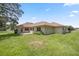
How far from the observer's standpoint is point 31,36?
4938 millimetres

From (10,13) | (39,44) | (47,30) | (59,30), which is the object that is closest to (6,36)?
(10,13)

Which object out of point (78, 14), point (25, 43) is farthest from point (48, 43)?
point (78, 14)

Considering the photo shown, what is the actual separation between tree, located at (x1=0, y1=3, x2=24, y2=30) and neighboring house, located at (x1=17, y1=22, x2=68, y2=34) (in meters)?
0.25

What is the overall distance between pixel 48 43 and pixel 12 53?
767 millimetres

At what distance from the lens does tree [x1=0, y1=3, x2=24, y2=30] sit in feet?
16.4

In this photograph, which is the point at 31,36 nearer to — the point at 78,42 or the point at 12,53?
the point at 12,53

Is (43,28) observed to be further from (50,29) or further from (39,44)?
(39,44)

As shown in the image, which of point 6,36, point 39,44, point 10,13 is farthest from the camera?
point 10,13

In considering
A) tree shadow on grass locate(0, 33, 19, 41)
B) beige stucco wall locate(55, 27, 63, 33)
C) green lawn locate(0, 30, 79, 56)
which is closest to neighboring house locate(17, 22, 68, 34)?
beige stucco wall locate(55, 27, 63, 33)

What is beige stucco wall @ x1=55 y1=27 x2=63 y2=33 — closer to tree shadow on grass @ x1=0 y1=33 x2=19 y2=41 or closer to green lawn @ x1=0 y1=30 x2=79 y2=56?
green lawn @ x1=0 y1=30 x2=79 y2=56

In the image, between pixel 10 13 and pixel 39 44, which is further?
pixel 10 13

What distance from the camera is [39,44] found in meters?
4.89

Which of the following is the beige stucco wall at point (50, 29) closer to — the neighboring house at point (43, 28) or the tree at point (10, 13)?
the neighboring house at point (43, 28)

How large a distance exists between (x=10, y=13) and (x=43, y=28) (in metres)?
0.82
